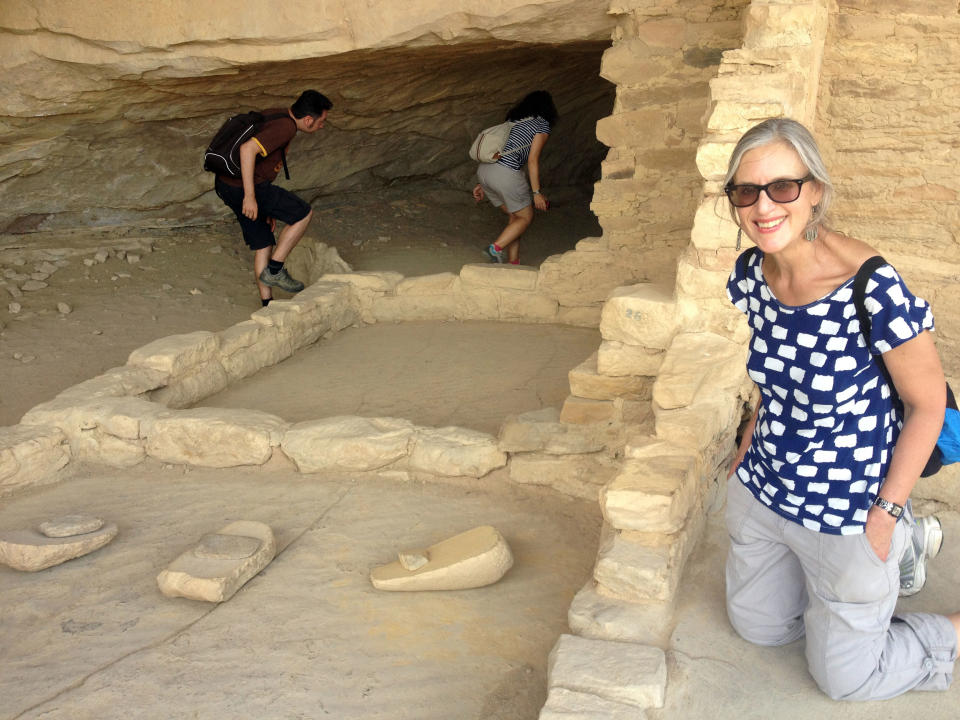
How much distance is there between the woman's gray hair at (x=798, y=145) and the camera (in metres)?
2.02

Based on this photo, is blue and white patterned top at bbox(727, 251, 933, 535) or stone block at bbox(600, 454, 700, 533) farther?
stone block at bbox(600, 454, 700, 533)

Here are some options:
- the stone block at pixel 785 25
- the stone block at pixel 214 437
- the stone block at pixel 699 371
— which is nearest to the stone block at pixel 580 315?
the stone block at pixel 214 437

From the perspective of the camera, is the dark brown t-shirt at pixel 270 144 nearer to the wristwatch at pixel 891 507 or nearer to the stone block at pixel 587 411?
the stone block at pixel 587 411

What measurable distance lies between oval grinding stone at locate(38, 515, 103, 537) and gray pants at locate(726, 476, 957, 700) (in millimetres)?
2739

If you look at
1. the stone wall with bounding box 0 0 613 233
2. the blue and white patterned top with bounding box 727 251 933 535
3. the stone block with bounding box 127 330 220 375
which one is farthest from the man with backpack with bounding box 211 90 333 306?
the blue and white patterned top with bounding box 727 251 933 535

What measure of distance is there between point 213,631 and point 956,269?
3200 mm

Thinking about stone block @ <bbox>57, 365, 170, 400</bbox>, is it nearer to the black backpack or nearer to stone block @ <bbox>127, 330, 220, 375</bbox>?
stone block @ <bbox>127, 330, 220, 375</bbox>

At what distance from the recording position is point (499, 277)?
6.08 metres

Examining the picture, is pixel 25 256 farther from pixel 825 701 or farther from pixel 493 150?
pixel 825 701

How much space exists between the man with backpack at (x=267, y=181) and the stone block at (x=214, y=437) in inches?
81.7

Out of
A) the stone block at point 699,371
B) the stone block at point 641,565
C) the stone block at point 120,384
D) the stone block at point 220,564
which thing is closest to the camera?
the stone block at point 641,565

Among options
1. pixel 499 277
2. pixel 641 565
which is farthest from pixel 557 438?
pixel 499 277

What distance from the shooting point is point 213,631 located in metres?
3.17

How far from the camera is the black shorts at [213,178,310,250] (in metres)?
6.19
